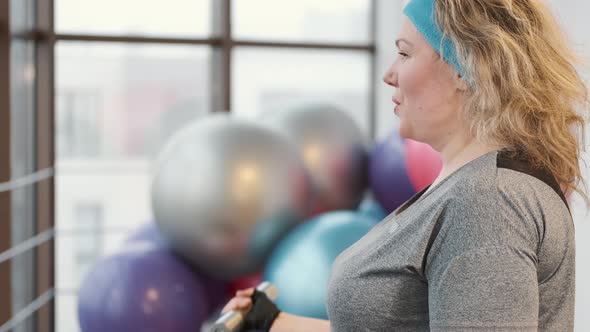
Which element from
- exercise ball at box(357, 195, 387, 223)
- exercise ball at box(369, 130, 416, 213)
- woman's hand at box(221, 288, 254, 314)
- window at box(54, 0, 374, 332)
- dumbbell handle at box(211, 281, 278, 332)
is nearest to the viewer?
dumbbell handle at box(211, 281, 278, 332)

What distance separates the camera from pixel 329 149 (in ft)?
8.11

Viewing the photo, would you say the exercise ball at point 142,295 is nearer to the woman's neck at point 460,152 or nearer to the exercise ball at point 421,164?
the exercise ball at point 421,164

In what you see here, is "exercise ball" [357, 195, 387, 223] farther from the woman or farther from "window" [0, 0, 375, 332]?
the woman

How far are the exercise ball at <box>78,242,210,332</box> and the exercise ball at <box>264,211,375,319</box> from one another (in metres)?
0.25

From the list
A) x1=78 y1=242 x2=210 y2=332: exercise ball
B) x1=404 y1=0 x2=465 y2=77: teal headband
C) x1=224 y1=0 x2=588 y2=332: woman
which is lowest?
x1=78 y1=242 x2=210 y2=332: exercise ball

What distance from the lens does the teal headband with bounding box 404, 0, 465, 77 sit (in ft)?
2.90

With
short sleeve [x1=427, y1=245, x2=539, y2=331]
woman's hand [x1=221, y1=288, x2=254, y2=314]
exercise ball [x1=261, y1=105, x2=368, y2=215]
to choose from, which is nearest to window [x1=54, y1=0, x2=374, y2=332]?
exercise ball [x1=261, y1=105, x2=368, y2=215]

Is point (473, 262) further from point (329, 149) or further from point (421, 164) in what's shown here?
point (329, 149)

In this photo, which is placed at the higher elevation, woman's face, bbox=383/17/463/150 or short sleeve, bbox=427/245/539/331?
woman's face, bbox=383/17/463/150

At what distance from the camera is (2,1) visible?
2.53 meters

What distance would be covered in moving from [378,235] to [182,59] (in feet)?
7.79

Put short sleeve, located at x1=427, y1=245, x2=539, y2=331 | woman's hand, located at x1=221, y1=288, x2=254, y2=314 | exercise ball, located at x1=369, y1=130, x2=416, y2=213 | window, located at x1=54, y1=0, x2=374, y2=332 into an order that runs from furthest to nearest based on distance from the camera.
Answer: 1. window, located at x1=54, y1=0, x2=374, y2=332
2. exercise ball, located at x1=369, y1=130, x2=416, y2=213
3. woman's hand, located at x1=221, y1=288, x2=254, y2=314
4. short sleeve, located at x1=427, y1=245, x2=539, y2=331

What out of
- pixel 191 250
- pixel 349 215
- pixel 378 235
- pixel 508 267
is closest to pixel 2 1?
pixel 191 250

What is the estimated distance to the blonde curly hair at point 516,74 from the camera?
0.85 m
